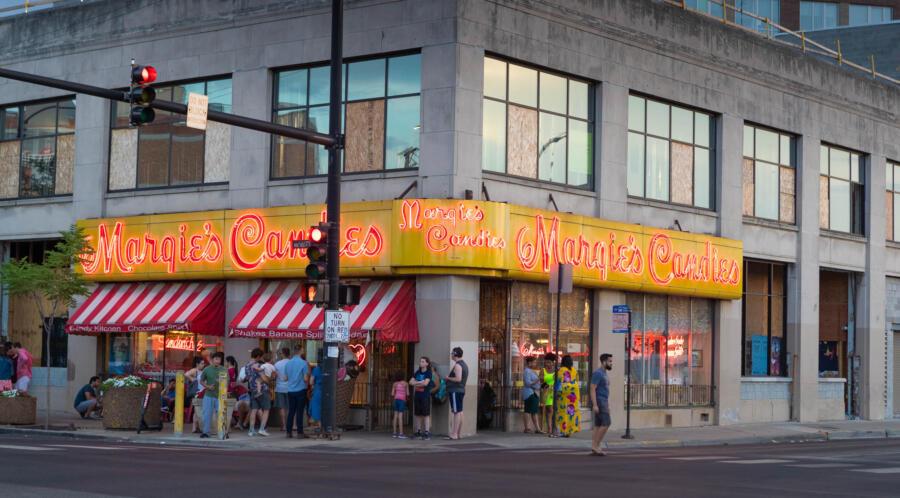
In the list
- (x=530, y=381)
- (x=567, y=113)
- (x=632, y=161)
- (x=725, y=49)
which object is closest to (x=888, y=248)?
(x=725, y=49)

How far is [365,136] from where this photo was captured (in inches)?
1101

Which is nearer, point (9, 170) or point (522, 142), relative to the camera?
point (522, 142)

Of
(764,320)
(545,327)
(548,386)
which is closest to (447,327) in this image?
(548,386)

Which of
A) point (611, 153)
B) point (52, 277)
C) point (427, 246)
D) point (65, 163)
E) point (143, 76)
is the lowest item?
point (52, 277)

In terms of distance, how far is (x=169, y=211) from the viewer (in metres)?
31.0

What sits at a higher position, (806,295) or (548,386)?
(806,295)

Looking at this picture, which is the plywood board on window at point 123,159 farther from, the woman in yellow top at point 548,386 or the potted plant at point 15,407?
the woman in yellow top at point 548,386

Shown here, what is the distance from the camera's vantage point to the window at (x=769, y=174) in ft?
115

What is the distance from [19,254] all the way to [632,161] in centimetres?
1833

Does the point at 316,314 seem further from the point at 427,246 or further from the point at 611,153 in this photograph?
the point at 611,153

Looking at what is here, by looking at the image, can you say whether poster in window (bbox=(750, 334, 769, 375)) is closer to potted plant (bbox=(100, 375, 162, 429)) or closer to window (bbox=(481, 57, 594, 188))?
Result: window (bbox=(481, 57, 594, 188))

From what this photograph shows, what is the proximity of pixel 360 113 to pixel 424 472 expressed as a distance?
1285cm

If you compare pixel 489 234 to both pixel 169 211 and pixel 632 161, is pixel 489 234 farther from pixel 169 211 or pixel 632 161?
pixel 169 211

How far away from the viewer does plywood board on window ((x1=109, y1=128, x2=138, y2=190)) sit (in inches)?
1259
